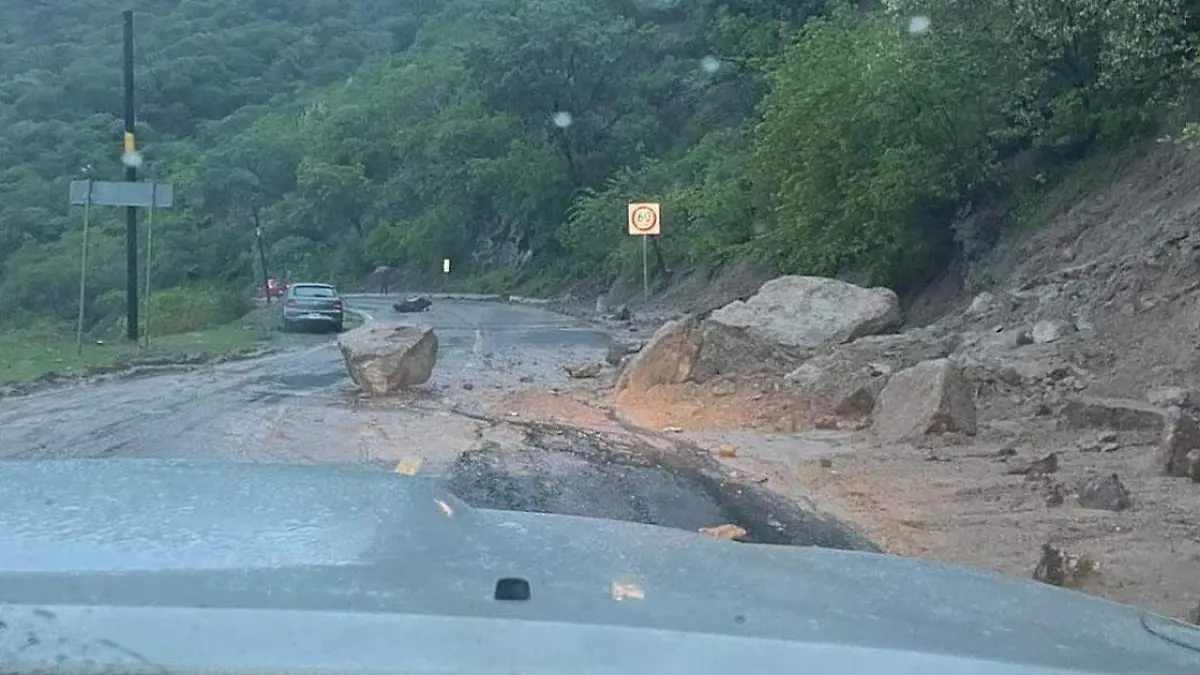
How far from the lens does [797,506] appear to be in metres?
10.7

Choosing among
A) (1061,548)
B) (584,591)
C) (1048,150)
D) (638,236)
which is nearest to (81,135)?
(638,236)

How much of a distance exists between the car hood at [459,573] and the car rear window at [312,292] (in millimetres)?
35793

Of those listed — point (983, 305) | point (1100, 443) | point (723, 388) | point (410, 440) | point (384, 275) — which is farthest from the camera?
point (384, 275)

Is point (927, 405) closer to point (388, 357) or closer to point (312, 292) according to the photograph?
point (388, 357)

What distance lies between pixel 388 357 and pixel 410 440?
4710 millimetres

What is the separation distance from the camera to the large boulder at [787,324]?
762 inches

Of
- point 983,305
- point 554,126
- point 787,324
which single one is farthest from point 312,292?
point 554,126

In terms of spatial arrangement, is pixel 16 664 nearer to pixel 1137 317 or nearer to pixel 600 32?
pixel 1137 317

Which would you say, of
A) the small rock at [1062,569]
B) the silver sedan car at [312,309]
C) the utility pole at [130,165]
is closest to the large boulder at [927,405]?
the small rock at [1062,569]

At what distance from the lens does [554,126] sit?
72500 millimetres

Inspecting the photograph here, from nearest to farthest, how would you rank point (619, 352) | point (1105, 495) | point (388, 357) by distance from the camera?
1. point (1105, 495)
2. point (388, 357)
3. point (619, 352)

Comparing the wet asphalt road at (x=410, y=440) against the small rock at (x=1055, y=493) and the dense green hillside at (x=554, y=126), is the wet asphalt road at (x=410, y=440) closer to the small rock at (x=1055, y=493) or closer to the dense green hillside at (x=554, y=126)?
the small rock at (x=1055, y=493)

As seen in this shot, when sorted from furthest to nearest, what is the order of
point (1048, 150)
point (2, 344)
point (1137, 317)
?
1. point (2, 344)
2. point (1048, 150)
3. point (1137, 317)

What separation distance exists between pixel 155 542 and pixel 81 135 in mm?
73576
